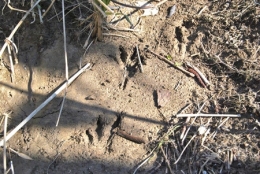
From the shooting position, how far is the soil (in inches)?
89.7

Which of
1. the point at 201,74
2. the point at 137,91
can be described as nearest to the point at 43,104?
the point at 137,91

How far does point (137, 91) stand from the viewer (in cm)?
245

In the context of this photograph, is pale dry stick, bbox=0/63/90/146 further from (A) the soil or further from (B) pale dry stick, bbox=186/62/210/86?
(B) pale dry stick, bbox=186/62/210/86

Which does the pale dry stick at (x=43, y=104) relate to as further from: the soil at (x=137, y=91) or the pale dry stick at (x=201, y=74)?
the pale dry stick at (x=201, y=74)

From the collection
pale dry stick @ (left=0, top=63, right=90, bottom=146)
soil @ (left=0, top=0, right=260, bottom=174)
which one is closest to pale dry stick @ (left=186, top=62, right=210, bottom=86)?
soil @ (left=0, top=0, right=260, bottom=174)

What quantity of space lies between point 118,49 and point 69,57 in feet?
1.10

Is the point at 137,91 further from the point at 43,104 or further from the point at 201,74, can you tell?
the point at 43,104

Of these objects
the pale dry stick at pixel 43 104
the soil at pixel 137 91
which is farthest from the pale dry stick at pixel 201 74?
the pale dry stick at pixel 43 104

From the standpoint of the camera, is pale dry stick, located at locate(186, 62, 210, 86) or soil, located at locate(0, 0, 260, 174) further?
pale dry stick, located at locate(186, 62, 210, 86)

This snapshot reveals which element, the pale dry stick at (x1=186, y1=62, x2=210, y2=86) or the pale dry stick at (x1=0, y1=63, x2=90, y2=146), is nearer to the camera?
the pale dry stick at (x1=0, y1=63, x2=90, y2=146)

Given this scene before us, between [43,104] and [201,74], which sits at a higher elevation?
[201,74]

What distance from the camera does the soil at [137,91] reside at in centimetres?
228

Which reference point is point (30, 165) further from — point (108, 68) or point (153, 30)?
point (153, 30)

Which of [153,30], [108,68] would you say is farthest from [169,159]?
[153,30]
